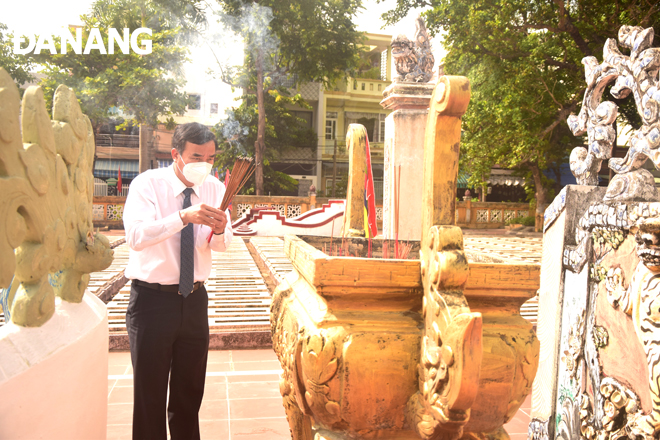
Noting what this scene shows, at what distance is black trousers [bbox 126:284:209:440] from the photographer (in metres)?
2.08

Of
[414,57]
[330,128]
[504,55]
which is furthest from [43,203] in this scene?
[330,128]

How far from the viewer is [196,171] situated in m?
2.13

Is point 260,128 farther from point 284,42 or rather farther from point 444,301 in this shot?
point 444,301

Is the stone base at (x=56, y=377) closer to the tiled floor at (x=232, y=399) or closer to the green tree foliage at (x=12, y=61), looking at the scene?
the tiled floor at (x=232, y=399)

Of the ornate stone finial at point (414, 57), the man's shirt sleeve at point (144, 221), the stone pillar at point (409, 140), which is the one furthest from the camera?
the ornate stone finial at point (414, 57)

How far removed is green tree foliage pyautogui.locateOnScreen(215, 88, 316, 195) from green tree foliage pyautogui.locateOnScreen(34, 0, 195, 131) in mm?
2038

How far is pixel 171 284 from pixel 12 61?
18747mm

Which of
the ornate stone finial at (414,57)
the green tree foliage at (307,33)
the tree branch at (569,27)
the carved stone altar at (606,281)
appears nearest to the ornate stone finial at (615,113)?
the carved stone altar at (606,281)

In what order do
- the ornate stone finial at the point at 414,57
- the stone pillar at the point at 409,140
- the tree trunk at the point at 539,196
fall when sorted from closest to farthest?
the stone pillar at the point at 409,140 < the ornate stone finial at the point at 414,57 < the tree trunk at the point at 539,196

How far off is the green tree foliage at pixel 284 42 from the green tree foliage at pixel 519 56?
491 centimetres

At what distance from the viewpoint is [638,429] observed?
1.65 m

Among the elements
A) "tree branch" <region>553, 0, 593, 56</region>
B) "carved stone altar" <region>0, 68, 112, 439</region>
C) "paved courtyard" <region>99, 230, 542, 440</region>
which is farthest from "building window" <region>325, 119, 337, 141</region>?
"carved stone altar" <region>0, 68, 112, 439</region>

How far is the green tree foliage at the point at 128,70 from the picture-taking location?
53.4 ft

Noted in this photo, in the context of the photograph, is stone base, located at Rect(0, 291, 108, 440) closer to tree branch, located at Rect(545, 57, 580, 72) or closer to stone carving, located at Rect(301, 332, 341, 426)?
stone carving, located at Rect(301, 332, 341, 426)
